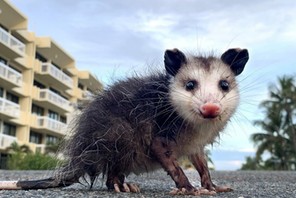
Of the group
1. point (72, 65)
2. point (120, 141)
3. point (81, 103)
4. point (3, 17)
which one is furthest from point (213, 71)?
point (72, 65)

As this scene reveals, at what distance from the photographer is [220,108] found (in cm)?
405

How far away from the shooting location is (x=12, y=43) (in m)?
38.9

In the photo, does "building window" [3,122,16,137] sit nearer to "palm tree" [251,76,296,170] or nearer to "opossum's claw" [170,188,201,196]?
"palm tree" [251,76,296,170]

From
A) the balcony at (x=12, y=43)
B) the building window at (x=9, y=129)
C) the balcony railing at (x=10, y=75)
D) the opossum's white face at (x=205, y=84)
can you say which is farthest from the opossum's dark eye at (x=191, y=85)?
the building window at (x=9, y=129)

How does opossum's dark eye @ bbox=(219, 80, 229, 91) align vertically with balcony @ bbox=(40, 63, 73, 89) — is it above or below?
below

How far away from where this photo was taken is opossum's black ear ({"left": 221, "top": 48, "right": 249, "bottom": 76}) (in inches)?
190

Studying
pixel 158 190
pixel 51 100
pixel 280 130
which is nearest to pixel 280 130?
pixel 280 130

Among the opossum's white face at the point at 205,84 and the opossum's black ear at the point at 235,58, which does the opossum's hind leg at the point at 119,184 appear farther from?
the opossum's black ear at the point at 235,58

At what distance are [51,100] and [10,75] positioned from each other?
29.1ft

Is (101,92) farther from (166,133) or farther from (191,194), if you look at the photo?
(191,194)

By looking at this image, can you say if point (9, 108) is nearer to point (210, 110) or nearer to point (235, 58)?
point (235, 58)

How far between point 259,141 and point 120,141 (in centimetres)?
4297

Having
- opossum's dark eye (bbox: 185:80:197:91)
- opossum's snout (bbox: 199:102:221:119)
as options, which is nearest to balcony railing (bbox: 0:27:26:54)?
opossum's dark eye (bbox: 185:80:197:91)

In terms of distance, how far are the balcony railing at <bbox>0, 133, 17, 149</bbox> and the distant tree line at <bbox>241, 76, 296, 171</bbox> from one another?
74.8 ft
